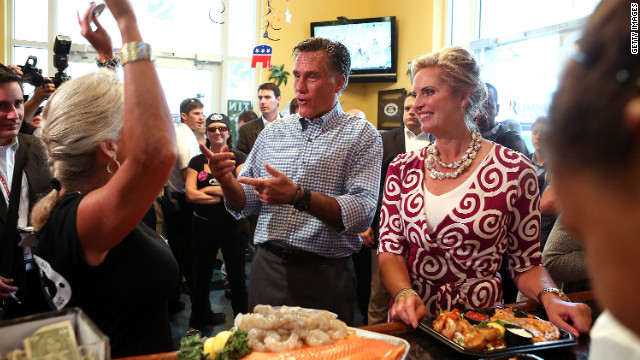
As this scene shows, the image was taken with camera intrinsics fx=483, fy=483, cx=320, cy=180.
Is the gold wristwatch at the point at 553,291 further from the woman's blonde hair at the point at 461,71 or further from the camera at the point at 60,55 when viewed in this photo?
the camera at the point at 60,55

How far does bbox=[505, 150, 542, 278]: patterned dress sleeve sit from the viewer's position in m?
1.56

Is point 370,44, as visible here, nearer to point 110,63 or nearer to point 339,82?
point 339,82

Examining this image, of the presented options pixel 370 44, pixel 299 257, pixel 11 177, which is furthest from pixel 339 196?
pixel 370 44

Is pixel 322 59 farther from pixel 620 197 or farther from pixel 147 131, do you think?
pixel 620 197

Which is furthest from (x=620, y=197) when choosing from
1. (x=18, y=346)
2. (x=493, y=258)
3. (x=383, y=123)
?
(x=383, y=123)

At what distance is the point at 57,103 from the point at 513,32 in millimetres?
5865

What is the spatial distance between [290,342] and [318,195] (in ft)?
2.80

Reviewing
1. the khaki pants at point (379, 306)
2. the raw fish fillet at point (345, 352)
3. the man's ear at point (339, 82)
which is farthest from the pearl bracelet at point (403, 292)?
the khaki pants at point (379, 306)

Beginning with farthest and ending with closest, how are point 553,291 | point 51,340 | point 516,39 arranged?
point 516,39, point 553,291, point 51,340

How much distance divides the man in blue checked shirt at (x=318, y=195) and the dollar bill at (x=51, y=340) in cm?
116

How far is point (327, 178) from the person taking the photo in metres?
2.04

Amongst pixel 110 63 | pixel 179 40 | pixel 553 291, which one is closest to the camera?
pixel 110 63

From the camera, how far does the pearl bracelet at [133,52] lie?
97cm

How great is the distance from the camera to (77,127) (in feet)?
3.65
